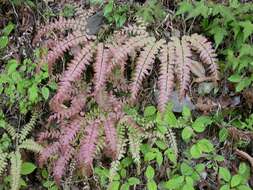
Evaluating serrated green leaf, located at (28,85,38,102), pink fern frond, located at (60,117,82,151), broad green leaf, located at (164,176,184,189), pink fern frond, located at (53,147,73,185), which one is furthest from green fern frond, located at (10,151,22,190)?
broad green leaf, located at (164,176,184,189)

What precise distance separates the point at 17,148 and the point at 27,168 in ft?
0.84

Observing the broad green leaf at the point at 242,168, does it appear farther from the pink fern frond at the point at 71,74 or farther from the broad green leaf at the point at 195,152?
the pink fern frond at the point at 71,74

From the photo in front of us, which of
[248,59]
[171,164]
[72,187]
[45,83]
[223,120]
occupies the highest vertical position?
[248,59]

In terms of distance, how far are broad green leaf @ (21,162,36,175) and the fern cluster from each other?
0.17m

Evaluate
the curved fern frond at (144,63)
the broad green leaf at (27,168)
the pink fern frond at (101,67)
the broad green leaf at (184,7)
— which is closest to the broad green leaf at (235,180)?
the curved fern frond at (144,63)

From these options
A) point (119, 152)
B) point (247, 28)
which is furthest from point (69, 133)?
point (247, 28)

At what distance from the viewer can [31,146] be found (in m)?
4.53

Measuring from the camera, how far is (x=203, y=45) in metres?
4.38

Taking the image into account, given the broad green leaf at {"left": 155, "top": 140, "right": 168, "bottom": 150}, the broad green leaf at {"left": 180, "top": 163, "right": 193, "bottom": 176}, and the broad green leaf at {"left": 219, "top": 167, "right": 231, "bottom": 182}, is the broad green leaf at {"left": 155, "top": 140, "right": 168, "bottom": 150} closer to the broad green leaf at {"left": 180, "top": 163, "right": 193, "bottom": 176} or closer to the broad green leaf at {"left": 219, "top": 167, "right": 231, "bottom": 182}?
the broad green leaf at {"left": 180, "top": 163, "right": 193, "bottom": 176}

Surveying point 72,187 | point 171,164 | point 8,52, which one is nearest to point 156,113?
point 171,164

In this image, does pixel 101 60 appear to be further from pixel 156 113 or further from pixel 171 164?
pixel 171 164

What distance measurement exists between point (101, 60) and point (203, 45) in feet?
3.56

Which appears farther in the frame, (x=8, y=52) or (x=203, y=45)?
(x=8, y=52)

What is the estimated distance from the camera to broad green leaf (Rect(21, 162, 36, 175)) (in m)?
4.62
